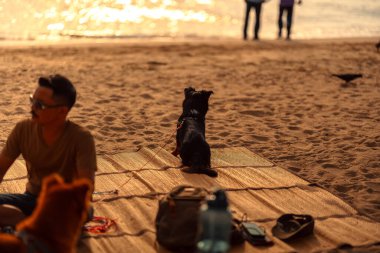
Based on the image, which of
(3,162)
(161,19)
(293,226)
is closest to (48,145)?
(3,162)

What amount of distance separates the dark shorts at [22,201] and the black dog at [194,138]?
2106 millimetres

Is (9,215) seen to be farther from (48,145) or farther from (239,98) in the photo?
(239,98)

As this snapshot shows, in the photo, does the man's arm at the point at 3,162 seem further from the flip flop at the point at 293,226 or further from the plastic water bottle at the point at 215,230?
the plastic water bottle at the point at 215,230

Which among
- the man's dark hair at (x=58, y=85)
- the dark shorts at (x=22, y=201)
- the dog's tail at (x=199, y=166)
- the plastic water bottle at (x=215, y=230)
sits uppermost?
the man's dark hair at (x=58, y=85)

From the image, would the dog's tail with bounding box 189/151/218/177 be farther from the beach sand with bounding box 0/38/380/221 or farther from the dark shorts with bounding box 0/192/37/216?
the dark shorts with bounding box 0/192/37/216

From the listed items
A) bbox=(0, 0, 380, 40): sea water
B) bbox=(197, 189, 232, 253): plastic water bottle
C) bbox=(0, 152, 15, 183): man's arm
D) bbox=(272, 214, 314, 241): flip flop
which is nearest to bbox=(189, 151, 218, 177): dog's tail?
bbox=(272, 214, 314, 241): flip flop

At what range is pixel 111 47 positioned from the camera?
1773 centimetres

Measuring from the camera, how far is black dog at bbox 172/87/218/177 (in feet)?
23.8

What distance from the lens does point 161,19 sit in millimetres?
27844

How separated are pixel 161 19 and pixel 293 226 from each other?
22.5 meters

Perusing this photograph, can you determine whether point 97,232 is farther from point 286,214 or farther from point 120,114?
point 120,114

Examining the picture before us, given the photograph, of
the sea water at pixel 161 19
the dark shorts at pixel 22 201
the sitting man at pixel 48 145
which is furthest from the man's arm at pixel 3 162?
the sea water at pixel 161 19

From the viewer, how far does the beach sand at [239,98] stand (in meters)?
8.39

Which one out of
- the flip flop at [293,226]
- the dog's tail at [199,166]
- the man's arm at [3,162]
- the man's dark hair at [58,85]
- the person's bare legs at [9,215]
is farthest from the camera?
the dog's tail at [199,166]
